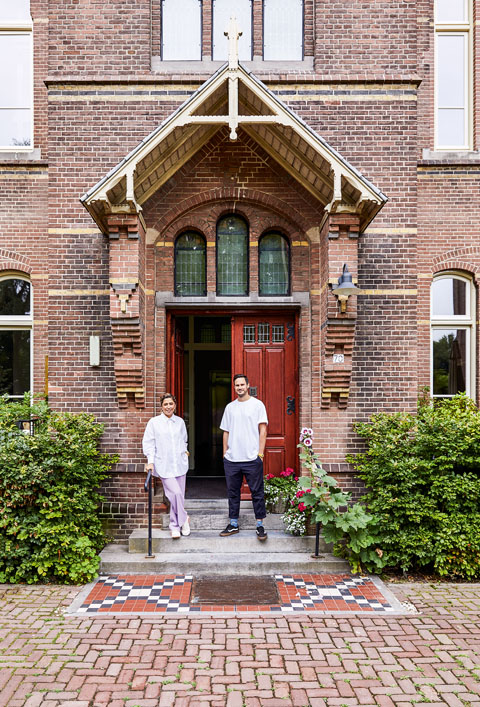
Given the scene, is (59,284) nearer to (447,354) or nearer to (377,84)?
(377,84)

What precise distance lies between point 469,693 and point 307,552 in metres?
2.71

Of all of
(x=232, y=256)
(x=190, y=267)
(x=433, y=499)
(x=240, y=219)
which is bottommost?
(x=433, y=499)

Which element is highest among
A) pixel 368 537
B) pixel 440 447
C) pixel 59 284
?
pixel 59 284

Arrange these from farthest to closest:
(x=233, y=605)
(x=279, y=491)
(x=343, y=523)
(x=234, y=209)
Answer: (x=234, y=209), (x=279, y=491), (x=343, y=523), (x=233, y=605)

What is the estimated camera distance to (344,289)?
6.27m

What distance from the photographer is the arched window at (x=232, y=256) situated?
7.43 meters

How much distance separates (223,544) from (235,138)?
5023 mm

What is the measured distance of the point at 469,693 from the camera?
3914 mm

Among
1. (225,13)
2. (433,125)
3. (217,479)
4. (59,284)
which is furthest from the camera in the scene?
(217,479)

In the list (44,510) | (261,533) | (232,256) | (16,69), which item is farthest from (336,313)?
(16,69)

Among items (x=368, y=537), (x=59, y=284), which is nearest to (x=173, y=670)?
(x=368, y=537)

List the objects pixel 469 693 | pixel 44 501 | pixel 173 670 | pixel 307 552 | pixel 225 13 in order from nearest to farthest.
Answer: pixel 469 693 < pixel 173 670 < pixel 44 501 < pixel 307 552 < pixel 225 13

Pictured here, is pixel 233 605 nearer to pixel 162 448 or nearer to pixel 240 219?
pixel 162 448

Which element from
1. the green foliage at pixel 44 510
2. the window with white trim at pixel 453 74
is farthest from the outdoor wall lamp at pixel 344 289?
the window with white trim at pixel 453 74
